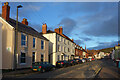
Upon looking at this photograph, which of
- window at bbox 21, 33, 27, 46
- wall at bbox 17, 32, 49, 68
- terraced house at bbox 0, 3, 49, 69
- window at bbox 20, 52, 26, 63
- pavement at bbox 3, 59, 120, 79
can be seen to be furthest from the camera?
window at bbox 21, 33, 27, 46

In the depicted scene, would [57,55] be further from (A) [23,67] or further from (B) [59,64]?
(A) [23,67]

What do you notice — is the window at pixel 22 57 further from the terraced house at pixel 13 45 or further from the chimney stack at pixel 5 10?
the chimney stack at pixel 5 10

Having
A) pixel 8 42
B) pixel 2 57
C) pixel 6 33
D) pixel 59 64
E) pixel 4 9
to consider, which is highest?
pixel 4 9

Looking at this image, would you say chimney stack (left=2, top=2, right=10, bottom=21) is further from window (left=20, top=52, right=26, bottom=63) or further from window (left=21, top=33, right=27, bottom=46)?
window (left=20, top=52, right=26, bottom=63)

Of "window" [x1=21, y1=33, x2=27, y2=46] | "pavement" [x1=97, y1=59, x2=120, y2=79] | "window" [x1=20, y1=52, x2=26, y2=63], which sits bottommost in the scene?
"pavement" [x1=97, y1=59, x2=120, y2=79]

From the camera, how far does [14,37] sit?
1856 centimetres

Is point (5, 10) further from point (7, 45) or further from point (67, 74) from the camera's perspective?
point (67, 74)

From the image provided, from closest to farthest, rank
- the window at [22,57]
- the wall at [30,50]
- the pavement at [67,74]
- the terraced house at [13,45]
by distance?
the pavement at [67,74]
the terraced house at [13,45]
the wall at [30,50]
the window at [22,57]

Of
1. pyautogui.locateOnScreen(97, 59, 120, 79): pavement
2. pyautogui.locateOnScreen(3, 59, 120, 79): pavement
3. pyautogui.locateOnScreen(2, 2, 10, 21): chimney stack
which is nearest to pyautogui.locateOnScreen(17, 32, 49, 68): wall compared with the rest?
pyautogui.locateOnScreen(3, 59, 120, 79): pavement

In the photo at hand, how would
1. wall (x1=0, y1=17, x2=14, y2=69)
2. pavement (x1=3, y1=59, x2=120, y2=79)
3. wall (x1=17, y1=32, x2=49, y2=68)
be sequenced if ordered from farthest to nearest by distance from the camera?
wall (x1=17, y1=32, x2=49, y2=68) < wall (x1=0, y1=17, x2=14, y2=69) < pavement (x1=3, y1=59, x2=120, y2=79)

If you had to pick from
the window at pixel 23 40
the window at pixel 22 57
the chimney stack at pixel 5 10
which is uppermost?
the chimney stack at pixel 5 10

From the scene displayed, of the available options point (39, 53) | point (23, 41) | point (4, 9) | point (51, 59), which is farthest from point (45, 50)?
point (4, 9)

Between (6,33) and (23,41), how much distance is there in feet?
9.78

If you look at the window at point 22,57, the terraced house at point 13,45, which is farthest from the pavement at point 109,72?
the window at point 22,57
